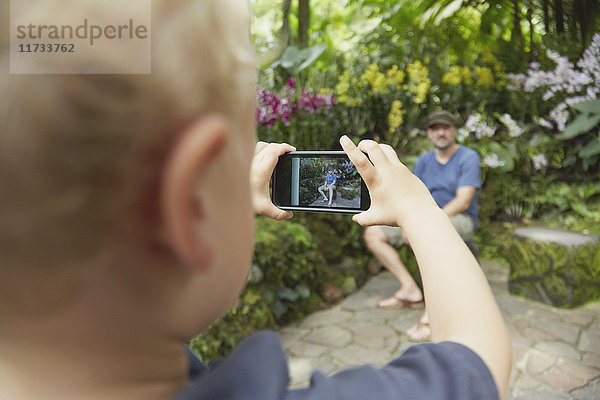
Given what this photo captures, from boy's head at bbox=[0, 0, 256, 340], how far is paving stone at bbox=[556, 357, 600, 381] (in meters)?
2.76

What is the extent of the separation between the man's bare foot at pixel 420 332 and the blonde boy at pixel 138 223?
2.60m

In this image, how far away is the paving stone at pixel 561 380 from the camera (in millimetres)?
2336

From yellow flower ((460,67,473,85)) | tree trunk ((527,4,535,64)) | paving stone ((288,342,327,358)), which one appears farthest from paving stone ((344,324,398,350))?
tree trunk ((527,4,535,64))

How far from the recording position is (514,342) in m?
2.81

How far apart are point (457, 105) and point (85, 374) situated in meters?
5.76

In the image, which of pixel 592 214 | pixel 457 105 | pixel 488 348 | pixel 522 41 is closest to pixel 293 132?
pixel 457 105

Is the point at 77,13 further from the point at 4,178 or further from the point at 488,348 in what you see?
the point at 488,348

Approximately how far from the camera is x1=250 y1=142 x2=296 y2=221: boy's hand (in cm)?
88

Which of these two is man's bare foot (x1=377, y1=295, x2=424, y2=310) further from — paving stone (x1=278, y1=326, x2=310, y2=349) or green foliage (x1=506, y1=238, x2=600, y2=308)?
green foliage (x1=506, y1=238, x2=600, y2=308)

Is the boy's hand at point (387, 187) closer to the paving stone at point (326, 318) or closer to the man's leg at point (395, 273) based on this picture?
the paving stone at point (326, 318)

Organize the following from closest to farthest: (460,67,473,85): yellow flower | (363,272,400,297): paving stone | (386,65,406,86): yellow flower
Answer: (363,272,400,297): paving stone < (386,65,406,86): yellow flower < (460,67,473,85): yellow flower

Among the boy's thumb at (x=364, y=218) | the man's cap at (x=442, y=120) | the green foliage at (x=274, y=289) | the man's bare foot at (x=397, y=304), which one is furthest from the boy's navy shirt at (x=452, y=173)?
the boy's thumb at (x=364, y=218)

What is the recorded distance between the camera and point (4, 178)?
325 mm

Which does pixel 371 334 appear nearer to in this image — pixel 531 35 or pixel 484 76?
pixel 484 76
